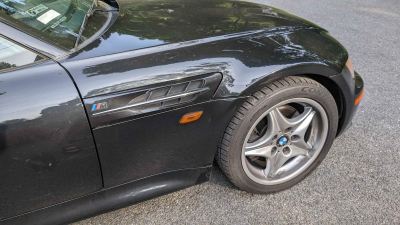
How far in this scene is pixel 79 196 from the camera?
1.65 meters

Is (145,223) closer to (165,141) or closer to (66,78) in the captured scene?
(165,141)

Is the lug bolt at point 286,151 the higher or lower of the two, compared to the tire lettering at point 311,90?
lower

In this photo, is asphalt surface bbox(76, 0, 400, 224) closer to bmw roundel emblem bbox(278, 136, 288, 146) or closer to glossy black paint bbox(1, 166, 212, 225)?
glossy black paint bbox(1, 166, 212, 225)

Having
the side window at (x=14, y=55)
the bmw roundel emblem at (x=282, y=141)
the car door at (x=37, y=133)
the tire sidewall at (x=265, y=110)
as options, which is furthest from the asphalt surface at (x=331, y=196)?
the side window at (x=14, y=55)

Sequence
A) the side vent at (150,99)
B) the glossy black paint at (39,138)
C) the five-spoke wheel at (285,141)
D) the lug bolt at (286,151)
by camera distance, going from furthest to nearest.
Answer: the lug bolt at (286,151), the five-spoke wheel at (285,141), the side vent at (150,99), the glossy black paint at (39,138)

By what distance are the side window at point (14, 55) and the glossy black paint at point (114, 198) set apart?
71cm

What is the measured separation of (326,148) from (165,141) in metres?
1.17

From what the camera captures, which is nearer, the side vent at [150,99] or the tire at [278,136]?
the side vent at [150,99]

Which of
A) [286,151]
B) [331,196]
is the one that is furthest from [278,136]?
[331,196]

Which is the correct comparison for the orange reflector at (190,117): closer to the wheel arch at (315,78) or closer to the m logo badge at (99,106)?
the wheel arch at (315,78)

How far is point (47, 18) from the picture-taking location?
1.81 metres

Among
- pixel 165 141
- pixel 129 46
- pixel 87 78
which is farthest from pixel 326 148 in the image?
pixel 87 78

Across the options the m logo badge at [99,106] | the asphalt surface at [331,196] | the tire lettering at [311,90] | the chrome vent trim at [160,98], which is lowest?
the asphalt surface at [331,196]

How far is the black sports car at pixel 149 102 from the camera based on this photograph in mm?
1430
